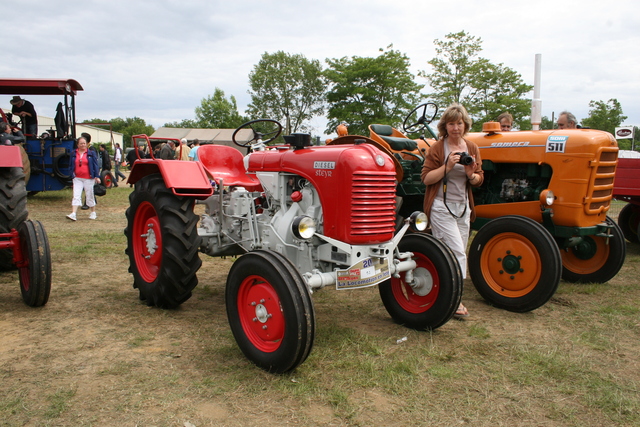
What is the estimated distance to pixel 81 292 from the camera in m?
4.43

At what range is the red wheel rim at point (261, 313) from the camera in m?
2.80

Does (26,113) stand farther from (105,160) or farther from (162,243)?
(162,243)

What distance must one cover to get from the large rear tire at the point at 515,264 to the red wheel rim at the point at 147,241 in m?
2.76

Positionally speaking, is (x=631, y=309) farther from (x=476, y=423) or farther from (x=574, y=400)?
(x=476, y=423)

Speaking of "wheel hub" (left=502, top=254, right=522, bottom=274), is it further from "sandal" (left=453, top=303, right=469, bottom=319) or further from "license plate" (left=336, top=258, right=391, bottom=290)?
"license plate" (left=336, top=258, right=391, bottom=290)

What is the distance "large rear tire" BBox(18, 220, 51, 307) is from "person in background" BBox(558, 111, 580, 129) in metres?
5.21

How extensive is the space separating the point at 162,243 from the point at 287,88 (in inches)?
1775

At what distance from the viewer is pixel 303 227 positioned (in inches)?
116

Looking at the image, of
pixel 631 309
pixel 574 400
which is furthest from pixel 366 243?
pixel 631 309

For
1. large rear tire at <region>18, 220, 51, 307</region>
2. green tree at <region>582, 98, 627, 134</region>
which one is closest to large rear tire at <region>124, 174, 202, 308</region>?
large rear tire at <region>18, 220, 51, 307</region>

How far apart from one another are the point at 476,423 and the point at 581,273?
3.52 metres

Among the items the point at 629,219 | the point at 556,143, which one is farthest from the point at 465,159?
the point at 629,219

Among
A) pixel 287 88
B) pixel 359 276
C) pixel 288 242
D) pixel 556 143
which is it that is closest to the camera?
pixel 359 276

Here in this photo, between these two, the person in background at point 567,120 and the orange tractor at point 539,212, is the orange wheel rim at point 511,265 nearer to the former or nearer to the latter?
the orange tractor at point 539,212
